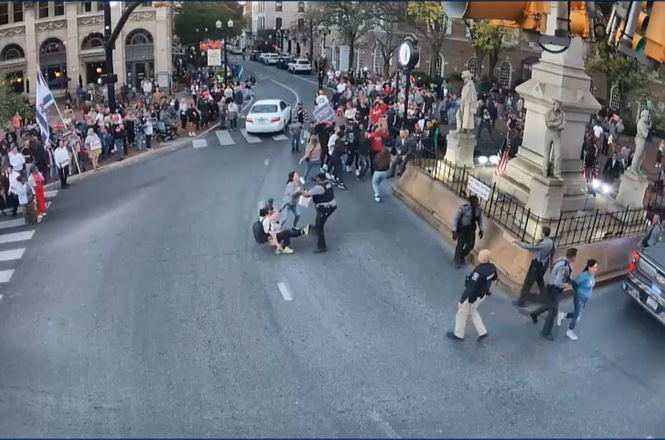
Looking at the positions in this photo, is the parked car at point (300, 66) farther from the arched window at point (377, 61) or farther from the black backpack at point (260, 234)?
the black backpack at point (260, 234)

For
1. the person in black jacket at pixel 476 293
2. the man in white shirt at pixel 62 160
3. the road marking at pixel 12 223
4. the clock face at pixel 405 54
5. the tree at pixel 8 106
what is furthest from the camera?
the tree at pixel 8 106

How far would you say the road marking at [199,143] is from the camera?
2475cm

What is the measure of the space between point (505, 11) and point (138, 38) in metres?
39.6

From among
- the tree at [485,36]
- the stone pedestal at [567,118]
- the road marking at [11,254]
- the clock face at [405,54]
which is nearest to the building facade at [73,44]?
the tree at [485,36]

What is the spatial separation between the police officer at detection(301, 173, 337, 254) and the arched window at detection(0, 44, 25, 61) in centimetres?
3078

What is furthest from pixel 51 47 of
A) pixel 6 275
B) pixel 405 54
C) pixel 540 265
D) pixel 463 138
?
pixel 540 265

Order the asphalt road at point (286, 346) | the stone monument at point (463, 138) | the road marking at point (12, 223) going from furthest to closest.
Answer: the stone monument at point (463, 138), the road marking at point (12, 223), the asphalt road at point (286, 346)

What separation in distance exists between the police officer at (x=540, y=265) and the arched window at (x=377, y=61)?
45993mm

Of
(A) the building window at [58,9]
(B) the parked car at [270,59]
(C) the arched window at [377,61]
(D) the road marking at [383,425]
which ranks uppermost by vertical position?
(A) the building window at [58,9]

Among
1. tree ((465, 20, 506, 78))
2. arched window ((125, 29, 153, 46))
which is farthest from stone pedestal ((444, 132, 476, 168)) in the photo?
arched window ((125, 29, 153, 46))

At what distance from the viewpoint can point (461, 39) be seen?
4706cm

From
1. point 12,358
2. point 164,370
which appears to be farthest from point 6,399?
point 164,370

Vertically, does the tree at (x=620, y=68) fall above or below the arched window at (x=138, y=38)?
above

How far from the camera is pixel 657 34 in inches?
324
